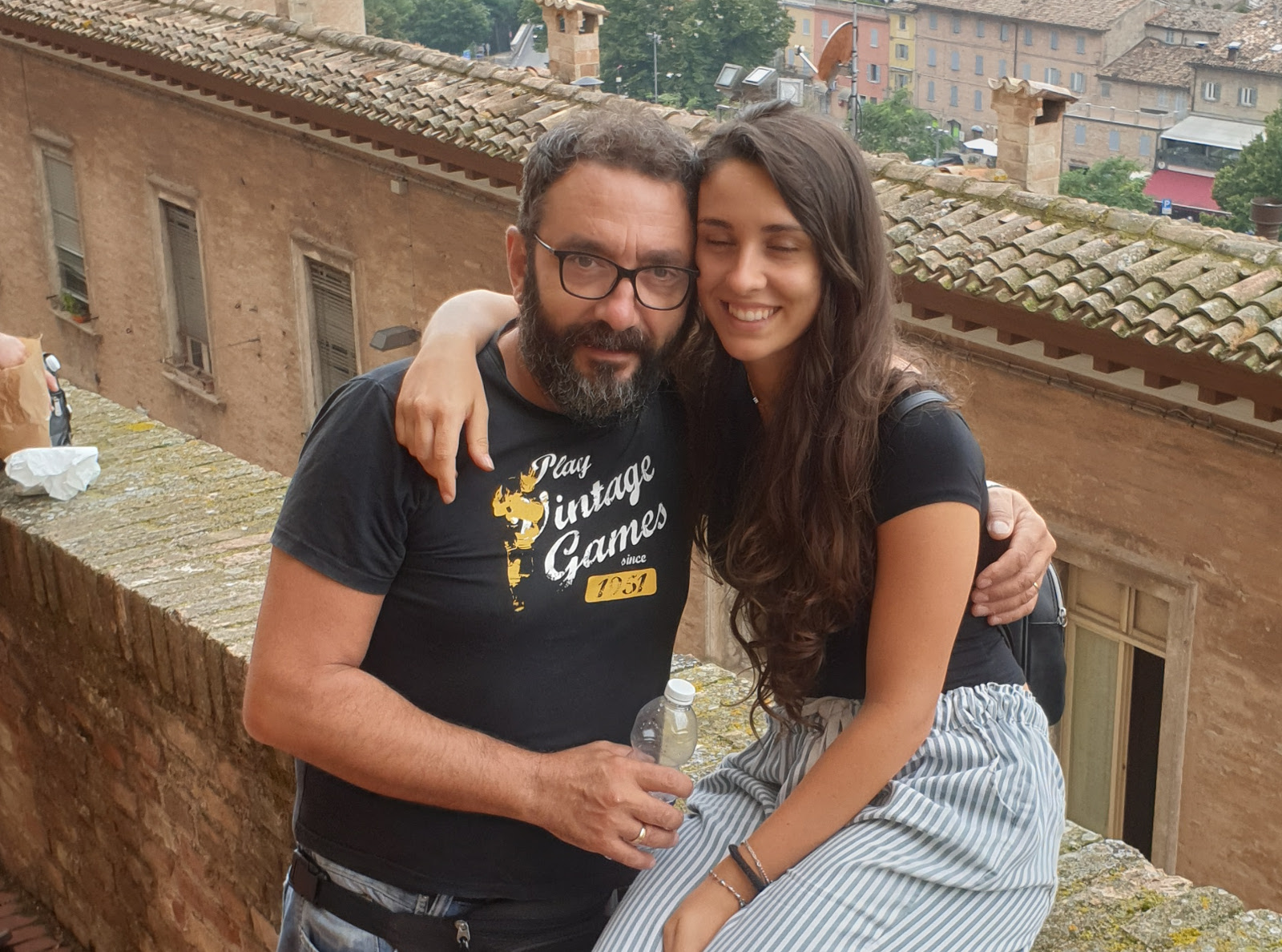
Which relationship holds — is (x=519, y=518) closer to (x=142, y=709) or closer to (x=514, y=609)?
(x=514, y=609)

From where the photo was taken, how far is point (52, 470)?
364cm

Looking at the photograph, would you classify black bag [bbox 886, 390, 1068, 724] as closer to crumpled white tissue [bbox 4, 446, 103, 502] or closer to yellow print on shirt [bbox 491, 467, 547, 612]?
yellow print on shirt [bbox 491, 467, 547, 612]

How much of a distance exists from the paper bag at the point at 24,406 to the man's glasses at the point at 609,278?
230cm

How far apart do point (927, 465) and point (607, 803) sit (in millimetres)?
579

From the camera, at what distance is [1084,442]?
291 inches

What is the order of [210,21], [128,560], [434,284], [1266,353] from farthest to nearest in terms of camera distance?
1. [210,21]
2. [434,284]
3. [1266,353]
4. [128,560]

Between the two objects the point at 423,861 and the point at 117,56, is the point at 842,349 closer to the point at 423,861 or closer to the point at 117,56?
the point at 423,861

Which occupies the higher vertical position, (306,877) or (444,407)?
(444,407)

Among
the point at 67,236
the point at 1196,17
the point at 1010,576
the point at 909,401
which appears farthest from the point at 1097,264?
the point at 1196,17

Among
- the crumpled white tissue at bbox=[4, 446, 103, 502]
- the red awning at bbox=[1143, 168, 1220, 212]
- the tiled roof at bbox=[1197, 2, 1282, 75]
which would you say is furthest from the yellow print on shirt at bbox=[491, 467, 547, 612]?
the red awning at bbox=[1143, 168, 1220, 212]

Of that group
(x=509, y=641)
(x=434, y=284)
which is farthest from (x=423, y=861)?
(x=434, y=284)

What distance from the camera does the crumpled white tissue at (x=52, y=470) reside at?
11.8 ft

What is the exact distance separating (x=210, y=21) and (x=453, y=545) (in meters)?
11.8

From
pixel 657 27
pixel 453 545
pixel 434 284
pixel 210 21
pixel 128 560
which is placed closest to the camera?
pixel 453 545
